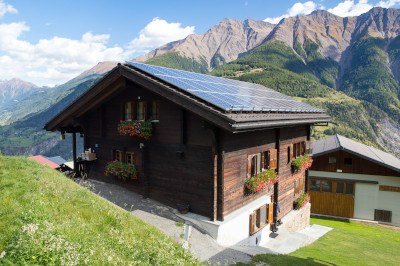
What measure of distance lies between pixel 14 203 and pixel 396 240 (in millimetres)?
23742

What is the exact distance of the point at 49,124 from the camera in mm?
18438

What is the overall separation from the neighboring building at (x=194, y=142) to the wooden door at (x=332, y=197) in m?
11.8

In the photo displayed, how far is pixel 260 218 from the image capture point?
49.9 ft

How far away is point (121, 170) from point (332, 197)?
20444 mm

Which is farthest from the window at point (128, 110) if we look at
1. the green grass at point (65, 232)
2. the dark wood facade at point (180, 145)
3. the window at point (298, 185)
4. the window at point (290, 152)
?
the window at point (298, 185)

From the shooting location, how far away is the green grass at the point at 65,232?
18.7ft

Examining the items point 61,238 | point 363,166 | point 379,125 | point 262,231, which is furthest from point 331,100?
point 61,238

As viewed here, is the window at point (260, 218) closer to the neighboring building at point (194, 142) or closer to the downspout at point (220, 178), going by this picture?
the neighboring building at point (194, 142)

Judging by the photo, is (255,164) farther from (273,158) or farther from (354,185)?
(354,185)

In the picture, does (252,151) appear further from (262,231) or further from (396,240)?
(396,240)

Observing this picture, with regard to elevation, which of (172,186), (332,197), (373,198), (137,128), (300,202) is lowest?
(332,197)

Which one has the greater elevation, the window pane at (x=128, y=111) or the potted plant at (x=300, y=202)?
the window pane at (x=128, y=111)

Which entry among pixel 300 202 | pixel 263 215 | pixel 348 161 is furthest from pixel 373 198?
pixel 263 215

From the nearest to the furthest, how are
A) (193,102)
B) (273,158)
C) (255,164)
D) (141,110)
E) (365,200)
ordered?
(193,102) < (255,164) < (141,110) < (273,158) < (365,200)
